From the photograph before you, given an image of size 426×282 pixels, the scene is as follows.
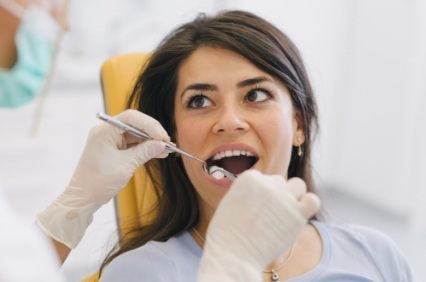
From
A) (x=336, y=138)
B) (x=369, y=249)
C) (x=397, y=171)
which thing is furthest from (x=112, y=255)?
(x=336, y=138)

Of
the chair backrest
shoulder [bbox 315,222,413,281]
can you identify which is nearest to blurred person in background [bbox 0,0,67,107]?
the chair backrest

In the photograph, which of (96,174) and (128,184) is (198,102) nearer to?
(96,174)

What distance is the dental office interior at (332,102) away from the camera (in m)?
2.98

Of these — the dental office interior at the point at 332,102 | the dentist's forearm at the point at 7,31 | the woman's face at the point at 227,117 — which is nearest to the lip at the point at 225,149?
the woman's face at the point at 227,117

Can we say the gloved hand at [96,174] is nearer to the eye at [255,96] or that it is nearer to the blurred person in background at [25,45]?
the eye at [255,96]

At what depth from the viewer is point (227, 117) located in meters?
1.30

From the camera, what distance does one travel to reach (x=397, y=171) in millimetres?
3686

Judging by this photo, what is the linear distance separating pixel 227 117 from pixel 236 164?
15 cm

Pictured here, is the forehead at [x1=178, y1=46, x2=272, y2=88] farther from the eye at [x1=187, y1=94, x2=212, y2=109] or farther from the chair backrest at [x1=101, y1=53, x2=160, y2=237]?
the chair backrest at [x1=101, y1=53, x2=160, y2=237]

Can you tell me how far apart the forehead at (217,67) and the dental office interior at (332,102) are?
3.37 ft

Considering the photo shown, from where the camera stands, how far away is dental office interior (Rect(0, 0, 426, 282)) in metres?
2.98

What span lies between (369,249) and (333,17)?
2.75 meters

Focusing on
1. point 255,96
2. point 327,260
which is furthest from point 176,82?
point 327,260

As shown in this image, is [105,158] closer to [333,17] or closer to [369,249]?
[369,249]
